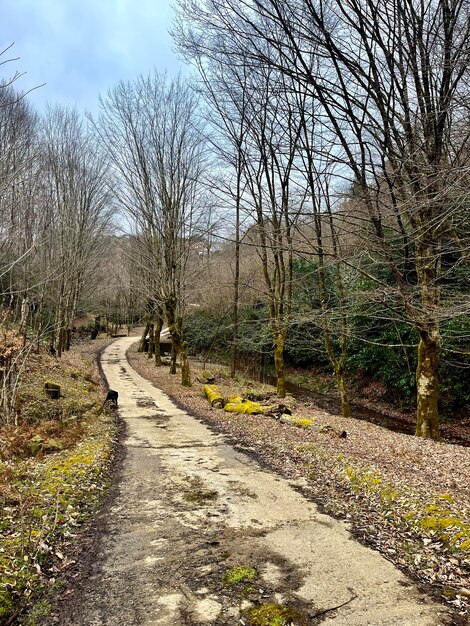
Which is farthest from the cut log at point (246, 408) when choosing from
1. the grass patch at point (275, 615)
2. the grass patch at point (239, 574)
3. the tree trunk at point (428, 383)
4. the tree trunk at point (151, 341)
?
the tree trunk at point (151, 341)

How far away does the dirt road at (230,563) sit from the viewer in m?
2.87

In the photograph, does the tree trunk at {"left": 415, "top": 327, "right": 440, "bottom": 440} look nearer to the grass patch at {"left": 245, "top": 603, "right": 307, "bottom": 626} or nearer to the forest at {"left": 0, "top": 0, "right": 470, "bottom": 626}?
the forest at {"left": 0, "top": 0, "right": 470, "bottom": 626}

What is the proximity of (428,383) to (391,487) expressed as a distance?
4.05 metres

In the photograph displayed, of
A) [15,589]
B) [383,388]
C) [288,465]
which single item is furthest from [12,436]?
[383,388]

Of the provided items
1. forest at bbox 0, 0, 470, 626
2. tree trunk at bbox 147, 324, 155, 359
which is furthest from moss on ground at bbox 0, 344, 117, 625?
tree trunk at bbox 147, 324, 155, 359

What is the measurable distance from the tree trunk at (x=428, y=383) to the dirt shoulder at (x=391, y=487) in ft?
2.42

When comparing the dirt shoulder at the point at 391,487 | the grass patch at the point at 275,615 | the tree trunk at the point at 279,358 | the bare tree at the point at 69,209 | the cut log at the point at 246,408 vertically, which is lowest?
the cut log at the point at 246,408

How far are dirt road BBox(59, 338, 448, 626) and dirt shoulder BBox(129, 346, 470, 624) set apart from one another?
0.89 ft

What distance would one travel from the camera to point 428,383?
839 centimetres

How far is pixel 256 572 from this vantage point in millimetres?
3367

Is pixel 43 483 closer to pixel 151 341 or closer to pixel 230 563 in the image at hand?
pixel 230 563

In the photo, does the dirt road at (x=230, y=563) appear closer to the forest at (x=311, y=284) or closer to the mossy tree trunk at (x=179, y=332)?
the forest at (x=311, y=284)

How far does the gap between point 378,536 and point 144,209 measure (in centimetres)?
1356

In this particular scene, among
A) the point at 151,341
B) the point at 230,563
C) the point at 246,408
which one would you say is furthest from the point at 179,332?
the point at 230,563
